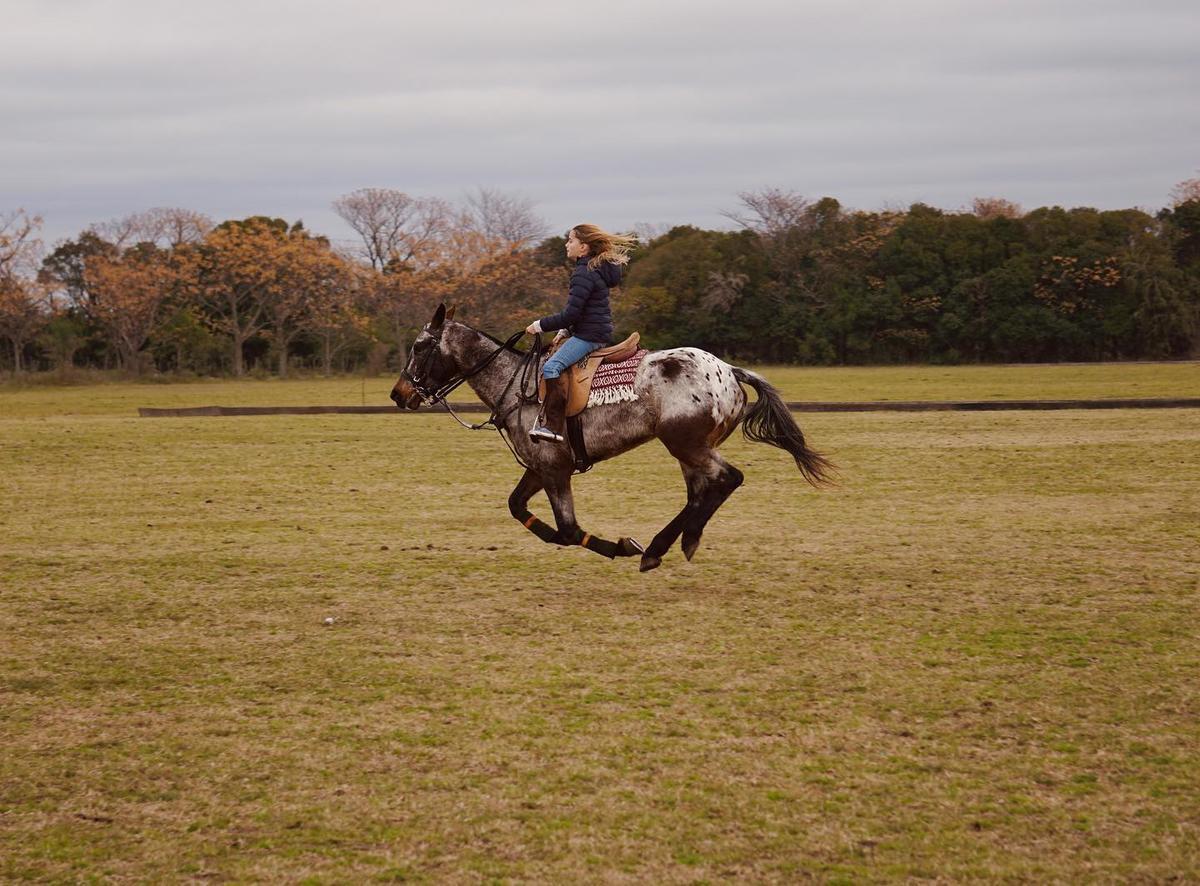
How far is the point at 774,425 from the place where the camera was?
9.48m

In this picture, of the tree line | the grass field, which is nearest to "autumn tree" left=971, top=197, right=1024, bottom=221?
the tree line

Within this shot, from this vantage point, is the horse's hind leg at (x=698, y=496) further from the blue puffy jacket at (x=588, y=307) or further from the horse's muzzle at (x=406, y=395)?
the horse's muzzle at (x=406, y=395)

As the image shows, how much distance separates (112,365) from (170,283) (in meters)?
5.57

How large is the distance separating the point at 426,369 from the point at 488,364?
0.46m

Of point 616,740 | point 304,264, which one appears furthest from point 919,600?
point 304,264

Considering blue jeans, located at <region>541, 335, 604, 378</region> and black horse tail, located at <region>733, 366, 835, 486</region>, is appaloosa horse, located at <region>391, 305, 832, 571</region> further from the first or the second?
blue jeans, located at <region>541, 335, 604, 378</region>

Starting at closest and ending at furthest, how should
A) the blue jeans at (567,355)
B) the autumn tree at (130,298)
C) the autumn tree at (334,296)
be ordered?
the blue jeans at (567,355), the autumn tree at (130,298), the autumn tree at (334,296)

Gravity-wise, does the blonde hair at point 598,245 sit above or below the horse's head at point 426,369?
above

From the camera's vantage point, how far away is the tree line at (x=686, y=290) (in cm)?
5238

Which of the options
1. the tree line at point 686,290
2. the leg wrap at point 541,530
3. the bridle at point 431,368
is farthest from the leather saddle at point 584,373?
the tree line at point 686,290

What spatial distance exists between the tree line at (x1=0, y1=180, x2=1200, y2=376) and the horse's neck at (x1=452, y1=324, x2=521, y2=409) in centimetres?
3829

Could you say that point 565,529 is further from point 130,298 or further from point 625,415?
point 130,298

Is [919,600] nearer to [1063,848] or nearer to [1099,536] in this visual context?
[1099,536]

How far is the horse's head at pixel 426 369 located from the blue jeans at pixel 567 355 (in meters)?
0.88
